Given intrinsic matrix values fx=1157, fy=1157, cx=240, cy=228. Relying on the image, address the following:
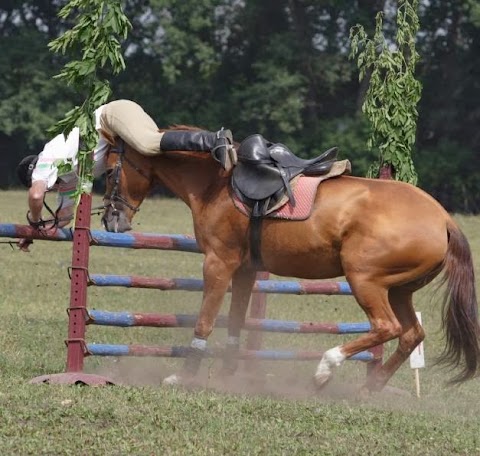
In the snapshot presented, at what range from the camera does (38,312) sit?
1387cm

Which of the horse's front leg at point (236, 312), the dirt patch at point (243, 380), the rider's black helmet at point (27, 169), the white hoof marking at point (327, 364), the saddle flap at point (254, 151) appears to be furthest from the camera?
the horse's front leg at point (236, 312)

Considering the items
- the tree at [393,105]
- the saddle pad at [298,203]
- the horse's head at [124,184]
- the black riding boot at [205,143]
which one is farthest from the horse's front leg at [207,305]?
the tree at [393,105]

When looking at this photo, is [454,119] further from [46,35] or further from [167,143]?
[167,143]

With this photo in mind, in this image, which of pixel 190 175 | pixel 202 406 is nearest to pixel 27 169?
pixel 190 175

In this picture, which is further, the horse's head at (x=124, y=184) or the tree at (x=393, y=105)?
the tree at (x=393, y=105)

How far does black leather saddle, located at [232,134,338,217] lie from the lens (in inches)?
344

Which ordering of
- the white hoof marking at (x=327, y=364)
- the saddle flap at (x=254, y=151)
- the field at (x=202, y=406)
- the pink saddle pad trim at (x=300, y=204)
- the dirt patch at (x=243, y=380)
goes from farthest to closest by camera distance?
the dirt patch at (x=243, y=380), the saddle flap at (x=254, y=151), the pink saddle pad trim at (x=300, y=204), the white hoof marking at (x=327, y=364), the field at (x=202, y=406)

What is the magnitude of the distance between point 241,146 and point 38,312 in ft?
18.7

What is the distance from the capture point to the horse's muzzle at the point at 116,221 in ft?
30.8

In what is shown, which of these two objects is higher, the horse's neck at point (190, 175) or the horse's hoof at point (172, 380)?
the horse's neck at point (190, 175)

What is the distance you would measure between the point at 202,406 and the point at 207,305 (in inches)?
63.3

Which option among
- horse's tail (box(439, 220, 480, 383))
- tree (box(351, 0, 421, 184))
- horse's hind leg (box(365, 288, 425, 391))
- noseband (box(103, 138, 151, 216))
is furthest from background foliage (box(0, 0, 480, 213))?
noseband (box(103, 138, 151, 216))

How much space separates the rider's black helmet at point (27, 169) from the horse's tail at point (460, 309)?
3.32 meters

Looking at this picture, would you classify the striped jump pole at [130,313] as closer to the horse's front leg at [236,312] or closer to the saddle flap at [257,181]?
the horse's front leg at [236,312]
